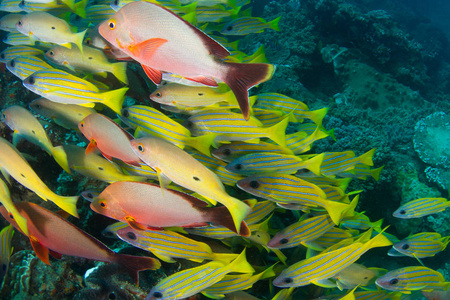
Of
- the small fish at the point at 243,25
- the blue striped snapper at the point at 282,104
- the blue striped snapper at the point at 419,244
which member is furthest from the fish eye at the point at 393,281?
the small fish at the point at 243,25

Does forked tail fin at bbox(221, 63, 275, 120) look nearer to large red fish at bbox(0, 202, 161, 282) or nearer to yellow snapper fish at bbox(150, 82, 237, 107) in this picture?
yellow snapper fish at bbox(150, 82, 237, 107)

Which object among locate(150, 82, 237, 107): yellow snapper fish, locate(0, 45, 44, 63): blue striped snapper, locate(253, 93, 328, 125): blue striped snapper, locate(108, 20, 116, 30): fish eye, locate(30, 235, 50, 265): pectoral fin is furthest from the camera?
locate(0, 45, 44, 63): blue striped snapper

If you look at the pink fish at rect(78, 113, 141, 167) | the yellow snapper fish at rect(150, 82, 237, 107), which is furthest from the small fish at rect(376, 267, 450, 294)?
the pink fish at rect(78, 113, 141, 167)

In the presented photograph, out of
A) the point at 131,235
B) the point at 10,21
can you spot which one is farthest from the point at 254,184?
the point at 10,21

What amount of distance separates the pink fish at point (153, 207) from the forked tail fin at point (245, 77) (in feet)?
2.45

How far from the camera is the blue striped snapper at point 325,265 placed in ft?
7.81

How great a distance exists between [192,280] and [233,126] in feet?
4.68

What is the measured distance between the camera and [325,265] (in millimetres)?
2422

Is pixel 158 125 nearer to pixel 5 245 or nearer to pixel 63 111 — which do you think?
pixel 63 111

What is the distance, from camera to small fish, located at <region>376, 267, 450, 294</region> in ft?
9.95

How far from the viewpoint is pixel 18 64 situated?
10.0 feet

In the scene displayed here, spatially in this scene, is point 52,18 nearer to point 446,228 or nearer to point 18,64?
point 18,64

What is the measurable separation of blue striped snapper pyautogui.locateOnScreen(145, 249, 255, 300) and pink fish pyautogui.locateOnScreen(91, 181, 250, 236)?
18.8 inches

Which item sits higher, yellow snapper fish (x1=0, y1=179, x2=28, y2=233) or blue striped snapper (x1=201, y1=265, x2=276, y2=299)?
yellow snapper fish (x1=0, y1=179, x2=28, y2=233)
